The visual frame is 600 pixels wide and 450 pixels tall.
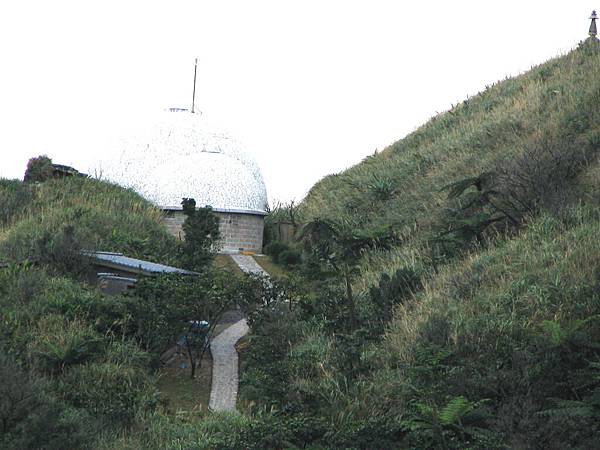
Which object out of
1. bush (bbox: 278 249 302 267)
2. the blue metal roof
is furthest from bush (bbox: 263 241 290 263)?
the blue metal roof

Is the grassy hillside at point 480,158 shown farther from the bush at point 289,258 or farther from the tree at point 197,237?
the tree at point 197,237

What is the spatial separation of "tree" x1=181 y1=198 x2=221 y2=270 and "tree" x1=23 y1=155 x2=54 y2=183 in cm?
1046

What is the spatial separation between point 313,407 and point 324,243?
3.74 meters

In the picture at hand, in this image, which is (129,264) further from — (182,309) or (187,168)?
(187,168)

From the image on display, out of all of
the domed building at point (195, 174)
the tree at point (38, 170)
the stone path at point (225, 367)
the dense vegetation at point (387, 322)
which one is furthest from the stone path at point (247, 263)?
the tree at point (38, 170)

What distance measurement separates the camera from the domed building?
32.3 meters

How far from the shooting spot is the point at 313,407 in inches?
496

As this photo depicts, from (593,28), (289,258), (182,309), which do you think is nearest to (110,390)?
(182,309)

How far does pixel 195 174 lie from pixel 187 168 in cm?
63

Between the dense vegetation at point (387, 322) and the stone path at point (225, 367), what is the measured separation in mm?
363

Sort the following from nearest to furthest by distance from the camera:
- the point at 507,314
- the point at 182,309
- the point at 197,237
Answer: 1. the point at 507,314
2. the point at 182,309
3. the point at 197,237

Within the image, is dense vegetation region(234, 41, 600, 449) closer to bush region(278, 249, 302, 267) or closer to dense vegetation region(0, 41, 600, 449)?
dense vegetation region(0, 41, 600, 449)

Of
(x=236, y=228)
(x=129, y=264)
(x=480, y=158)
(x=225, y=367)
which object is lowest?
Result: (x=225, y=367)

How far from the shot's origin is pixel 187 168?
34.0 m
